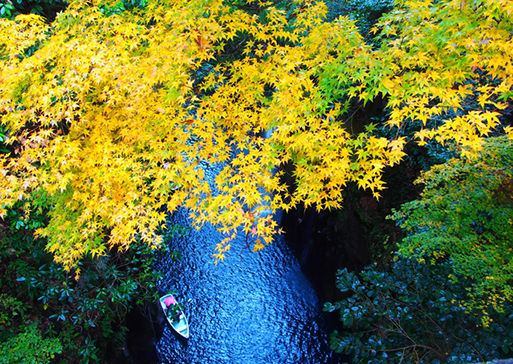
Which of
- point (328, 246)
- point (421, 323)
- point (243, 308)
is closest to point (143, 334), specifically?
point (243, 308)

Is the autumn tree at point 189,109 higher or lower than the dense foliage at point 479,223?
higher

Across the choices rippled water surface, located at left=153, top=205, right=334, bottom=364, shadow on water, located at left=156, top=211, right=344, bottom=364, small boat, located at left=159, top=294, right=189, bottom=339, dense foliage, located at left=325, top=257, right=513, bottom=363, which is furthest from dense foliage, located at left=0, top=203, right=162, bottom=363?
dense foliage, located at left=325, top=257, right=513, bottom=363

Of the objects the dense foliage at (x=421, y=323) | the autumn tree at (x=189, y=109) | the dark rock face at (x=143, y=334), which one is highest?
the autumn tree at (x=189, y=109)

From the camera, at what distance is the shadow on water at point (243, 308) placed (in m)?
8.33

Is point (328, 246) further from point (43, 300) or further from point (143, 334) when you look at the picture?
point (43, 300)

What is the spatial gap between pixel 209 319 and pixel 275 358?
251 cm

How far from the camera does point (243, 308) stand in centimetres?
973

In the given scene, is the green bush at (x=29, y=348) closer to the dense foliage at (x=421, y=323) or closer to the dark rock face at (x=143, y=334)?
the dark rock face at (x=143, y=334)

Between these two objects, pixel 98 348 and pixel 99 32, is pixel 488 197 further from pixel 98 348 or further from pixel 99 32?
pixel 98 348

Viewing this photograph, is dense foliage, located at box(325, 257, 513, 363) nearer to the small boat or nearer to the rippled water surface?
the rippled water surface

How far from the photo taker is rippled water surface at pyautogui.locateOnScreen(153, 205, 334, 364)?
8.33 metres

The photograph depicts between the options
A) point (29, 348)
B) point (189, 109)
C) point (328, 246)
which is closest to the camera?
point (189, 109)

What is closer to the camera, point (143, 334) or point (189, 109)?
point (189, 109)

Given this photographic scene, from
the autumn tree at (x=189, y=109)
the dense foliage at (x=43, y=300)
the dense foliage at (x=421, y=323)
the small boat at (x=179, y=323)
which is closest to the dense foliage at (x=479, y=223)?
the dense foliage at (x=421, y=323)
